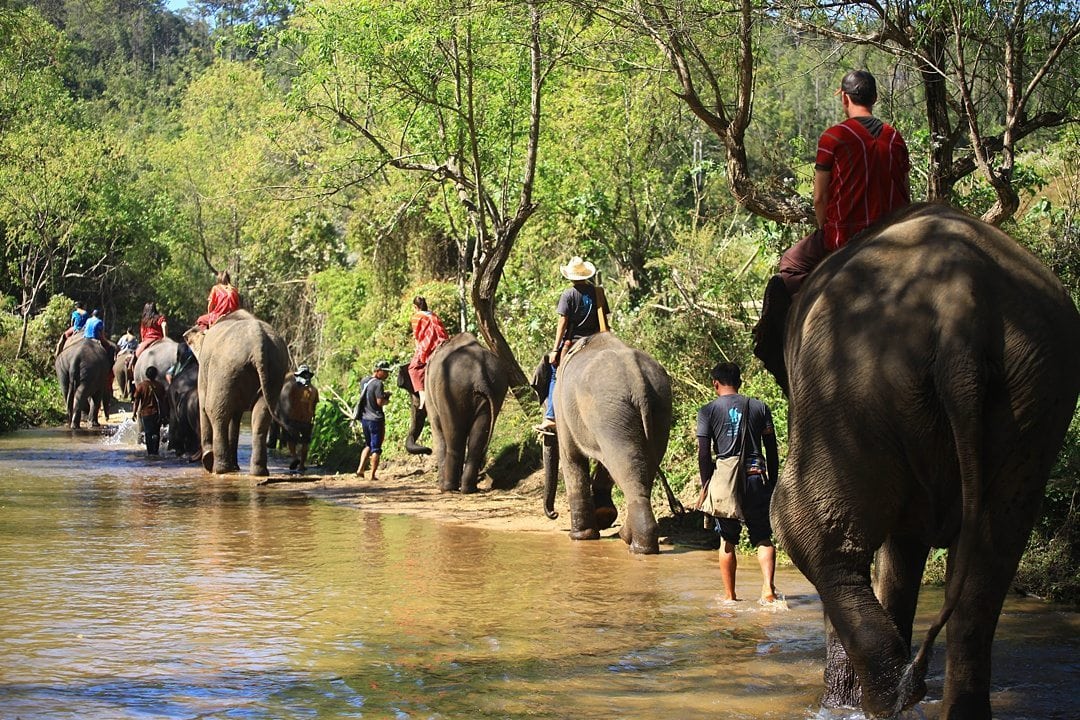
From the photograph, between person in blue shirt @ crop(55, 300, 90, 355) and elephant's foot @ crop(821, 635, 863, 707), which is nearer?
elephant's foot @ crop(821, 635, 863, 707)

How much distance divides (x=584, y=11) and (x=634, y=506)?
471 cm

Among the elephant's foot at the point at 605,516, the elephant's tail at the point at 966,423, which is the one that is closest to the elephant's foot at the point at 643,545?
the elephant's foot at the point at 605,516

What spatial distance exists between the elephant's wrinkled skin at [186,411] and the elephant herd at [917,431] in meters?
15.9

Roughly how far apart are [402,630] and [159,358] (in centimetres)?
1670

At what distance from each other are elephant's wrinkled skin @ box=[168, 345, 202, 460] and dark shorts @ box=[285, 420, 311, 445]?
2.22 meters

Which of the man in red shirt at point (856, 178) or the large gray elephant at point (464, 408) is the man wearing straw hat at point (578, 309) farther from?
the man in red shirt at point (856, 178)

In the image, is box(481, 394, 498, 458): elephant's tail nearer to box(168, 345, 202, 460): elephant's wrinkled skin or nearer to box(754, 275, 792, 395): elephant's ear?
box(168, 345, 202, 460): elephant's wrinkled skin

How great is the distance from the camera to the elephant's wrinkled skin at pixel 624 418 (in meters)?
11.0

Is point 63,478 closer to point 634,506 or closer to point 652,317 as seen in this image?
point 652,317

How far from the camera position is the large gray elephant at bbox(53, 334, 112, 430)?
26.3 metres

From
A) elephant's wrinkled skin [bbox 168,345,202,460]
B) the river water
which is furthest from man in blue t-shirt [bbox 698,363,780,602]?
elephant's wrinkled skin [bbox 168,345,202,460]

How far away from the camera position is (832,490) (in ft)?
16.9

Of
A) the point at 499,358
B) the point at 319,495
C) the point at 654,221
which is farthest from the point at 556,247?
Answer: the point at 319,495

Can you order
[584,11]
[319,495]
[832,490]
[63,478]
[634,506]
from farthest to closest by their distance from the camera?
[63,478] → [319,495] → [584,11] → [634,506] → [832,490]
